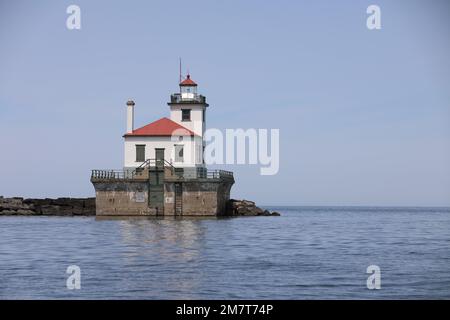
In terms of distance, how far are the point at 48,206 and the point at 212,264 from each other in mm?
43050

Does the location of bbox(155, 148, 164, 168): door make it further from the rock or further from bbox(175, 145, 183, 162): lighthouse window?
the rock

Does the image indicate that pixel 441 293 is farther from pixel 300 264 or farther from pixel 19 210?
pixel 19 210

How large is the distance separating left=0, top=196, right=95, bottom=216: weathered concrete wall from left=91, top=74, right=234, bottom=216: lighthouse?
37.6 ft

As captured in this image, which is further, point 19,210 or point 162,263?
point 19,210

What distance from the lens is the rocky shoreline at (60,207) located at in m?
63.3

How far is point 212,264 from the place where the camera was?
84.9 feet

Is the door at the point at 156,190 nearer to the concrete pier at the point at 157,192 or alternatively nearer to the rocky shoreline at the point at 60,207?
the concrete pier at the point at 157,192

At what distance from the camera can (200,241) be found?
34.4 meters

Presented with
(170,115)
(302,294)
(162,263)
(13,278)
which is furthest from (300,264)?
(170,115)

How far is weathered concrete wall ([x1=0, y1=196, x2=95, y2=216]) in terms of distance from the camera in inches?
2510

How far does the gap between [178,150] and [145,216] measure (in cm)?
522

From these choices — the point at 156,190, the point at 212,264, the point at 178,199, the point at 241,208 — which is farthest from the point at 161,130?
the point at 212,264


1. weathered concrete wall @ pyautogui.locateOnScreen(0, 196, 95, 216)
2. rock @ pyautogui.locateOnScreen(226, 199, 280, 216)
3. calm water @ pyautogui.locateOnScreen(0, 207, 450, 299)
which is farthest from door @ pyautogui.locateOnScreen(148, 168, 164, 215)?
weathered concrete wall @ pyautogui.locateOnScreen(0, 196, 95, 216)
